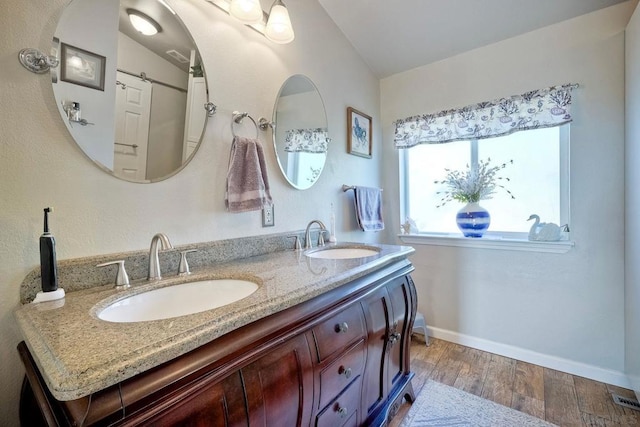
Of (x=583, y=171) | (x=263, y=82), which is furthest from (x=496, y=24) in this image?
(x=263, y=82)

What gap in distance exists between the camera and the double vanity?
0.50m

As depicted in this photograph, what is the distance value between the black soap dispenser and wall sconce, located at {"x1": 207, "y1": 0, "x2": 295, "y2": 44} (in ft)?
3.52

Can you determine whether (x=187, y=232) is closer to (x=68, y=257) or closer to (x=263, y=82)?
(x=68, y=257)

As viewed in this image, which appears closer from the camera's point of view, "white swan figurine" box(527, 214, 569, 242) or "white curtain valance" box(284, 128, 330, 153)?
"white curtain valance" box(284, 128, 330, 153)

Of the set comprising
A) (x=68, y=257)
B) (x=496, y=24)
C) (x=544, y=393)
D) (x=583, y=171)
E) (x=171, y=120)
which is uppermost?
(x=496, y=24)

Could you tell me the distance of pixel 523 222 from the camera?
6.68 feet

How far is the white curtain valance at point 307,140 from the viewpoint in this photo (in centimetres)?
165

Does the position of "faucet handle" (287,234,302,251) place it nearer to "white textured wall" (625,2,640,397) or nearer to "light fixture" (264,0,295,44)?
"light fixture" (264,0,295,44)

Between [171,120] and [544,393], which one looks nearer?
[171,120]

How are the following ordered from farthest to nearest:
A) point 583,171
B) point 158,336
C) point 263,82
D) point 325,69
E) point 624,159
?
point 325,69
point 583,171
point 624,159
point 263,82
point 158,336

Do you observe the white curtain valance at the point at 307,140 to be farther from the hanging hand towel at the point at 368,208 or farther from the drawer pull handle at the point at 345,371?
the drawer pull handle at the point at 345,371

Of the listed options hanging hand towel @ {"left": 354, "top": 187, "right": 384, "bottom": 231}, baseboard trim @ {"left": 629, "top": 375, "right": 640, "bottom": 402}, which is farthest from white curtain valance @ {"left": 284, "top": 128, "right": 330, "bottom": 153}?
baseboard trim @ {"left": 629, "top": 375, "right": 640, "bottom": 402}

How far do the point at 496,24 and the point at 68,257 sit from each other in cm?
257

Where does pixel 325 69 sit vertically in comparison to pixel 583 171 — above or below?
above
